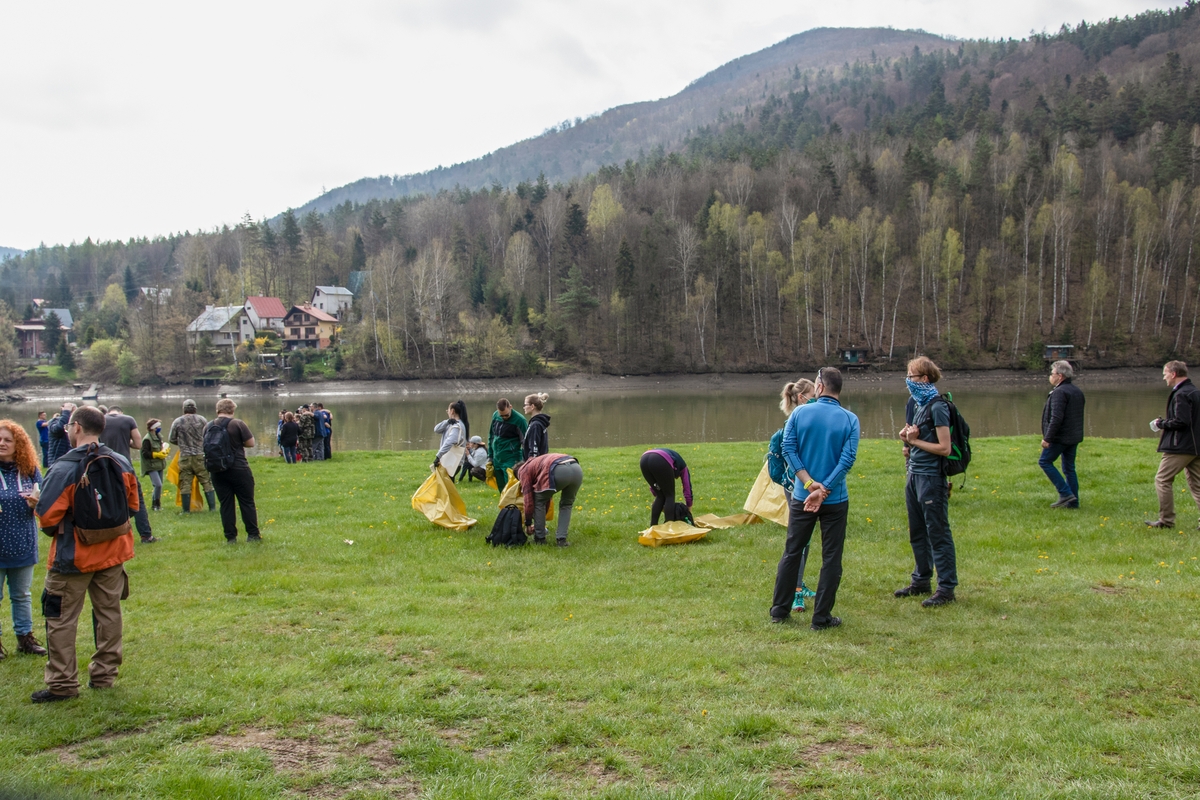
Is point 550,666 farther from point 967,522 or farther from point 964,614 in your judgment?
point 967,522

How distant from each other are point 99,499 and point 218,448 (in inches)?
232

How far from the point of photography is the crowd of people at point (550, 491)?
618cm

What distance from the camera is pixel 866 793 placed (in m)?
4.18

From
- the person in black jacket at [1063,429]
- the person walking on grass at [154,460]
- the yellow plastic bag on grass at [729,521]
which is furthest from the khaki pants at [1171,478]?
the person walking on grass at [154,460]

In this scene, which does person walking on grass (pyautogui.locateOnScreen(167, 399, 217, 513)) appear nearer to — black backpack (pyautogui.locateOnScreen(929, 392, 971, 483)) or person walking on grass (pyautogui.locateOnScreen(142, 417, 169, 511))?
person walking on grass (pyautogui.locateOnScreen(142, 417, 169, 511))

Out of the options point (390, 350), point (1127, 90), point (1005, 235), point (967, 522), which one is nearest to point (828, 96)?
point (1127, 90)

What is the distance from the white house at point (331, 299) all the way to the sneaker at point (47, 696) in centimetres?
11278

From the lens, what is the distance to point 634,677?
6203 millimetres

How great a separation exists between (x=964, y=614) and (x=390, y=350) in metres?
83.8

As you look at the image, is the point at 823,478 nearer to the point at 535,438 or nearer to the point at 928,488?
the point at 928,488

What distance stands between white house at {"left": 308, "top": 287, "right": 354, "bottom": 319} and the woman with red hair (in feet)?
365

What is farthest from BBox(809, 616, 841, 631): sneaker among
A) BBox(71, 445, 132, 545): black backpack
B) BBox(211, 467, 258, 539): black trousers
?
BBox(211, 467, 258, 539): black trousers

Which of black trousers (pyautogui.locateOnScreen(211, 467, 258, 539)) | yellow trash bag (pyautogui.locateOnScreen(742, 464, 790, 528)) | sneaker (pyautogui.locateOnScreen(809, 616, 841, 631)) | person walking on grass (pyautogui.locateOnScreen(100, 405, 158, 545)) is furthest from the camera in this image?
person walking on grass (pyautogui.locateOnScreen(100, 405, 158, 545))

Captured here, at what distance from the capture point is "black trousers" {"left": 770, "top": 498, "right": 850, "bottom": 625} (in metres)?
7.54
